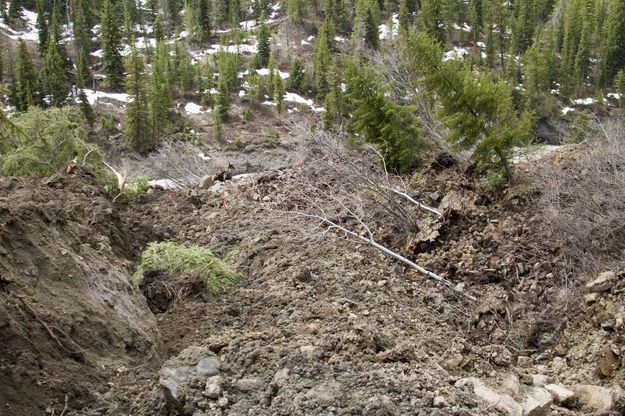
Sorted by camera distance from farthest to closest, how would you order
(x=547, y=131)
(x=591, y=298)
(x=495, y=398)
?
(x=547, y=131), (x=591, y=298), (x=495, y=398)

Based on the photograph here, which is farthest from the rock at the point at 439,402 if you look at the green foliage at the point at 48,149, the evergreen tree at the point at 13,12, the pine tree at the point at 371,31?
the evergreen tree at the point at 13,12

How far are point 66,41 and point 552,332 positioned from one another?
77644 mm

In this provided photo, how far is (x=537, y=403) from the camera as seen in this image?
5.36 m

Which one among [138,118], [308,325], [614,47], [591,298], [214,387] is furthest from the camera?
[614,47]

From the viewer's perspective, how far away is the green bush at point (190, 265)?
30.3 feet

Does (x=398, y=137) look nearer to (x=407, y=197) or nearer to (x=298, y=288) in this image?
(x=407, y=197)

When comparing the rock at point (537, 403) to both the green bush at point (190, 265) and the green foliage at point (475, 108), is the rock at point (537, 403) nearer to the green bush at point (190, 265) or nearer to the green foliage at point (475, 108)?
the green bush at point (190, 265)

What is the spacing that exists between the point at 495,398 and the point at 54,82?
185 ft

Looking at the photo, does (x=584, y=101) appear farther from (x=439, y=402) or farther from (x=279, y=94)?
(x=439, y=402)

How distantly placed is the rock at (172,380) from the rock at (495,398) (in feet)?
8.69

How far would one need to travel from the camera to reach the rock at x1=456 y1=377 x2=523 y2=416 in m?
5.10

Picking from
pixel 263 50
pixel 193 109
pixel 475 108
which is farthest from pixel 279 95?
pixel 475 108

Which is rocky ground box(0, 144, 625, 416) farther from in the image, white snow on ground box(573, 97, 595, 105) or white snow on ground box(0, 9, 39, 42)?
white snow on ground box(0, 9, 39, 42)

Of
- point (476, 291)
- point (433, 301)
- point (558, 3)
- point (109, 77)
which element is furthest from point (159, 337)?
point (558, 3)
